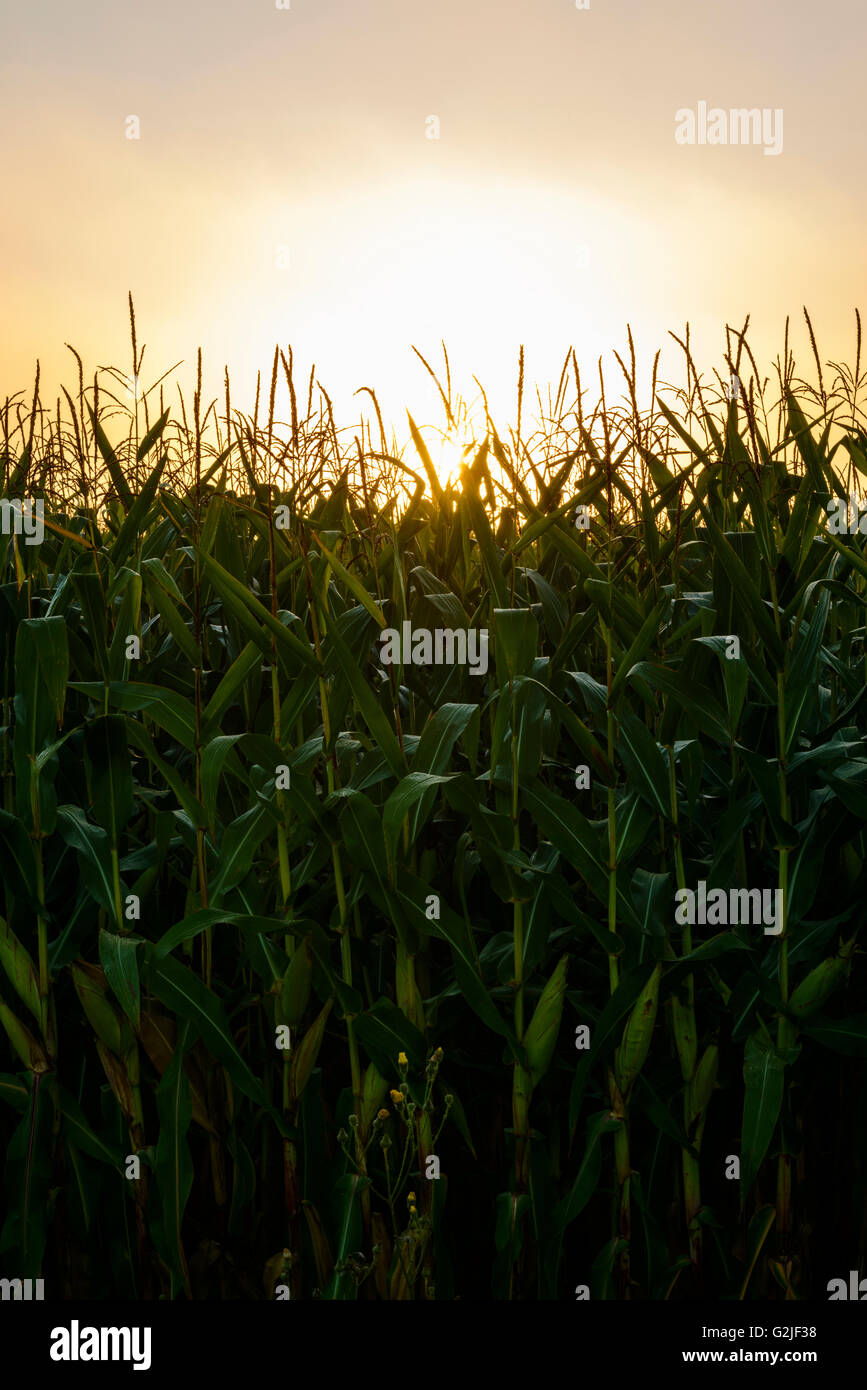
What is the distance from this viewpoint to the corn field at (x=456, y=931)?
2402mm

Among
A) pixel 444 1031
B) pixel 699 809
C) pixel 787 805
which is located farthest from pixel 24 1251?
pixel 787 805

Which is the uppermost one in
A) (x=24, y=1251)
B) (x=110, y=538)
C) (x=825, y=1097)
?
(x=110, y=538)

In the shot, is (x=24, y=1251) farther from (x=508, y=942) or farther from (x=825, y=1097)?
(x=825, y=1097)

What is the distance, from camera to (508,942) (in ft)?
8.56

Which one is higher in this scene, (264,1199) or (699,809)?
(699,809)

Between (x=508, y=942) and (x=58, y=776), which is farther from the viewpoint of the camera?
(x=58, y=776)

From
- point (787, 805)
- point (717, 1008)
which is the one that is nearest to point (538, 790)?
point (787, 805)

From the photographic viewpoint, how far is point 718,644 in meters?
2.39

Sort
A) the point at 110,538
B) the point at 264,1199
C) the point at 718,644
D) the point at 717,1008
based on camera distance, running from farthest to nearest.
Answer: the point at 110,538
the point at 264,1199
the point at 717,1008
the point at 718,644

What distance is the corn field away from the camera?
240 cm

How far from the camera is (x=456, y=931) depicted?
2.41 metres

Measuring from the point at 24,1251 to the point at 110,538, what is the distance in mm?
2277

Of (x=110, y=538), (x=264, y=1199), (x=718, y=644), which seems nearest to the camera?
(x=718, y=644)
